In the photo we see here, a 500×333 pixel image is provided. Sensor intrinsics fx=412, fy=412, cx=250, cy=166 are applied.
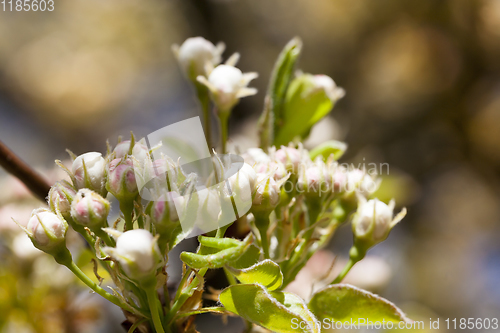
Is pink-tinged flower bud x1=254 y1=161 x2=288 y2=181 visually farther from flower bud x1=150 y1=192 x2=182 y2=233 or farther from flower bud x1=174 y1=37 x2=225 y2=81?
flower bud x1=174 y1=37 x2=225 y2=81

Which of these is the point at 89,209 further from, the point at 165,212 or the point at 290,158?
the point at 290,158

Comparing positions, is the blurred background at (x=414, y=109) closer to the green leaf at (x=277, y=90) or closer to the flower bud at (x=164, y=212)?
the green leaf at (x=277, y=90)

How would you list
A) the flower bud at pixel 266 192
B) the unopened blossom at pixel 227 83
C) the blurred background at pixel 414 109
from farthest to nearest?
1. the blurred background at pixel 414 109
2. the unopened blossom at pixel 227 83
3. the flower bud at pixel 266 192

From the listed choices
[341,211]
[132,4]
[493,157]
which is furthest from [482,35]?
[132,4]

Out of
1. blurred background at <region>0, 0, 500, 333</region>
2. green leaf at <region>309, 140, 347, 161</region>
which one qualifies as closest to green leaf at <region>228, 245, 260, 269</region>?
green leaf at <region>309, 140, 347, 161</region>

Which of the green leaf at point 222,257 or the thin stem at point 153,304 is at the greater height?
the green leaf at point 222,257

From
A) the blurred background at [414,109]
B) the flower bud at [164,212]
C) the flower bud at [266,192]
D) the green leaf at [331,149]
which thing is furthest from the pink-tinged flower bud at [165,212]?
the blurred background at [414,109]
